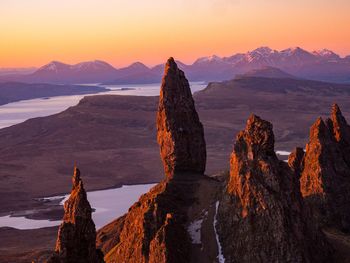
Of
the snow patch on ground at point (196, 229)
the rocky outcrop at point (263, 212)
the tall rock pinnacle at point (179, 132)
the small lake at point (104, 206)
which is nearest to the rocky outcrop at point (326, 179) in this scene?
the tall rock pinnacle at point (179, 132)

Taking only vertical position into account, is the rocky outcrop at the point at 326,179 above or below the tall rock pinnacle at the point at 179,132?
below

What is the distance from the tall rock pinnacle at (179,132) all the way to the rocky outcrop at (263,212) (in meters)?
14.2

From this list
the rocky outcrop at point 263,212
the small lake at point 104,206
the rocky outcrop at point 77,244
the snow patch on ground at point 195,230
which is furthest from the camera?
the small lake at point 104,206

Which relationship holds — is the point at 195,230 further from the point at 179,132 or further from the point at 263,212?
the point at 179,132

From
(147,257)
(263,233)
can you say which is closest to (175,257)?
(147,257)

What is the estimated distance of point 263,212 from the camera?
46.2 metres

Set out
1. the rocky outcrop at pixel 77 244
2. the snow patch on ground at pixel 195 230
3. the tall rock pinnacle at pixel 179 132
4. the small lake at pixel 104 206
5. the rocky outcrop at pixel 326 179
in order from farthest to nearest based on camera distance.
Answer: the small lake at pixel 104 206 → the rocky outcrop at pixel 326 179 → the tall rock pinnacle at pixel 179 132 → the snow patch on ground at pixel 195 230 → the rocky outcrop at pixel 77 244

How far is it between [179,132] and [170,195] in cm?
1049

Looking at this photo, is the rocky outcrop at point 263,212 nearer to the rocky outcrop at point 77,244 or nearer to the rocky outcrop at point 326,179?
the rocky outcrop at point 77,244

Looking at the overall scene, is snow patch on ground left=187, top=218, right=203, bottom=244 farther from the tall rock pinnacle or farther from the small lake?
the small lake

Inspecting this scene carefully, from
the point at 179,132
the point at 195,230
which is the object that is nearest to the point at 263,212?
the point at 195,230

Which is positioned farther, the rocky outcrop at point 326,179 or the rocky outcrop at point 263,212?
the rocky outcrop at point 326,179

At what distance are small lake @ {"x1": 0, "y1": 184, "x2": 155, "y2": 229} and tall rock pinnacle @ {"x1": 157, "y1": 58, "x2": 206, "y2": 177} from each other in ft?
182

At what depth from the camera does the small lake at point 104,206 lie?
126 m
